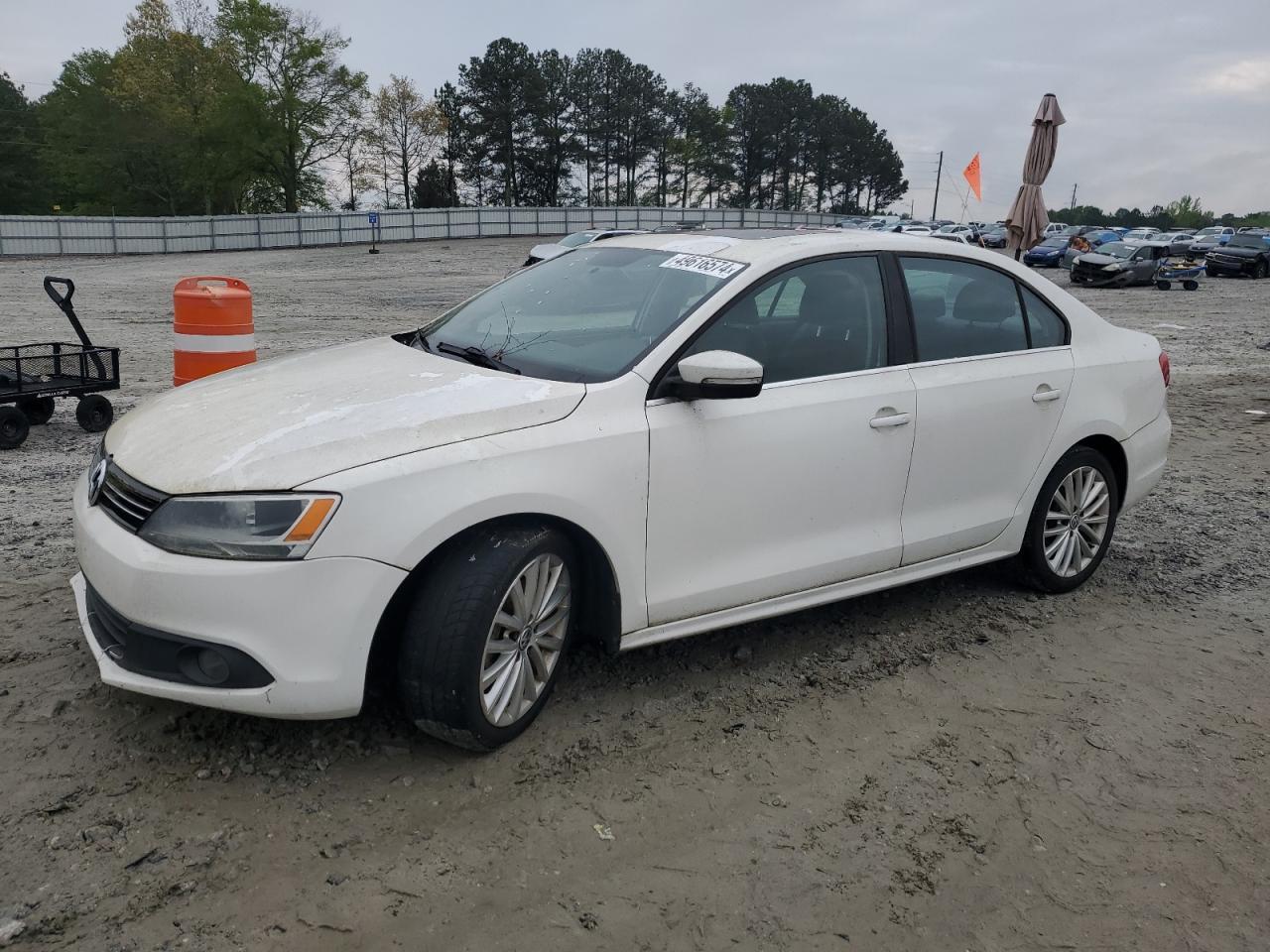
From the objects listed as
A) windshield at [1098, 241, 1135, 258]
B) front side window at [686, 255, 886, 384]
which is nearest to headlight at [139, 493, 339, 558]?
front side window at [686, 255, 886, 384]

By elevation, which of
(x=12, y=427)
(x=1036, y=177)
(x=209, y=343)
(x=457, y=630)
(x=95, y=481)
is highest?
(x=1036, y=177)

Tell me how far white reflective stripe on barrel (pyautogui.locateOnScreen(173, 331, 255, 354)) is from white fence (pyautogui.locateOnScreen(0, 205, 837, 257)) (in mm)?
28031

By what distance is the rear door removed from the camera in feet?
13.7

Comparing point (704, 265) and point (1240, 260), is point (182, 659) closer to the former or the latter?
point (704, 265)

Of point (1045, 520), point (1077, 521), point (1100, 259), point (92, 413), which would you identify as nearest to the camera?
point (1045, 520)

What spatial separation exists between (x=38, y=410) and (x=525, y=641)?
609 cm

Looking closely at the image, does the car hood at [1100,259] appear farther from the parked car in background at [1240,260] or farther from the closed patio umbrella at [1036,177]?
the closed patio umbrella at [1036,177]

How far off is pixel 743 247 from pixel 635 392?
3.11ft

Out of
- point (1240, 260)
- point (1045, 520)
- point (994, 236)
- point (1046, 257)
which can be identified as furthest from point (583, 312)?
point (994, 236)

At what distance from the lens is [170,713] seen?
339 cm

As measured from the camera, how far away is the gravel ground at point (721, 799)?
2.61m

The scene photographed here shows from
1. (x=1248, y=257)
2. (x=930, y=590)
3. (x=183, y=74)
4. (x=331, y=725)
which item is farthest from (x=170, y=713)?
(x=183, y=74)

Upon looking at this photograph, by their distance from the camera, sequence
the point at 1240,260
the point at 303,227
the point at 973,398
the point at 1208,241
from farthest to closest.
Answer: the point at 1208,241
the point at 303,227
the point at 1240,260
the point at 973,398

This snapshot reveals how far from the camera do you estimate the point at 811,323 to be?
157 inches
